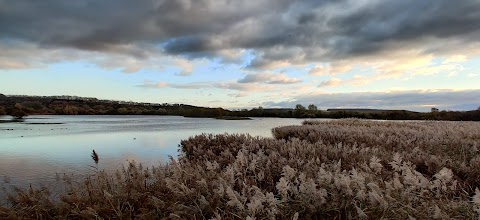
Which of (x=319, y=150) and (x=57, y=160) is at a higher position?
(x=319, y=150)

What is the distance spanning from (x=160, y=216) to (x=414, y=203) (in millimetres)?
3143

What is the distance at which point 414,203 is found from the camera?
4270 mm

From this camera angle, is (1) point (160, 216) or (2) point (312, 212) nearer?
(2) point (312, 212)

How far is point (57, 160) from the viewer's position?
42.0 feet

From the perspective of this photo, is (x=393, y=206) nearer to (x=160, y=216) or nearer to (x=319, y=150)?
(x=160, y=216)

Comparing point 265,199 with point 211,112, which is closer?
point 265,199

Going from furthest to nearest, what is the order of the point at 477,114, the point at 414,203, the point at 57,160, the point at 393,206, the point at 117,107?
the point at 117,107, the point at 477,114, the point at 57,160, the point at 414,203, the point at 393,206

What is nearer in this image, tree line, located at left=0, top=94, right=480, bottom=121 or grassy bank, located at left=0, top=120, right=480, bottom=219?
grassy bank, located at left=0, top=120, right=480, bottom=219

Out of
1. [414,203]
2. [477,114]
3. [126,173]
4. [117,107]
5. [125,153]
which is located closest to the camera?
[414,203]

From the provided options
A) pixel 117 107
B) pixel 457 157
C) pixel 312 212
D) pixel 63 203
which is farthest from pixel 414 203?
pixel 117 107

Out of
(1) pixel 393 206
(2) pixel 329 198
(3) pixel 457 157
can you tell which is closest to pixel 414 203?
(1) pixel 393 206

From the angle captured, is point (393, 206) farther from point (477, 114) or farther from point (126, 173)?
point (477, 114)

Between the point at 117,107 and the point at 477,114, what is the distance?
3501 inches

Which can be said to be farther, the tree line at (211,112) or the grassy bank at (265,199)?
the tree line at (211,112)
